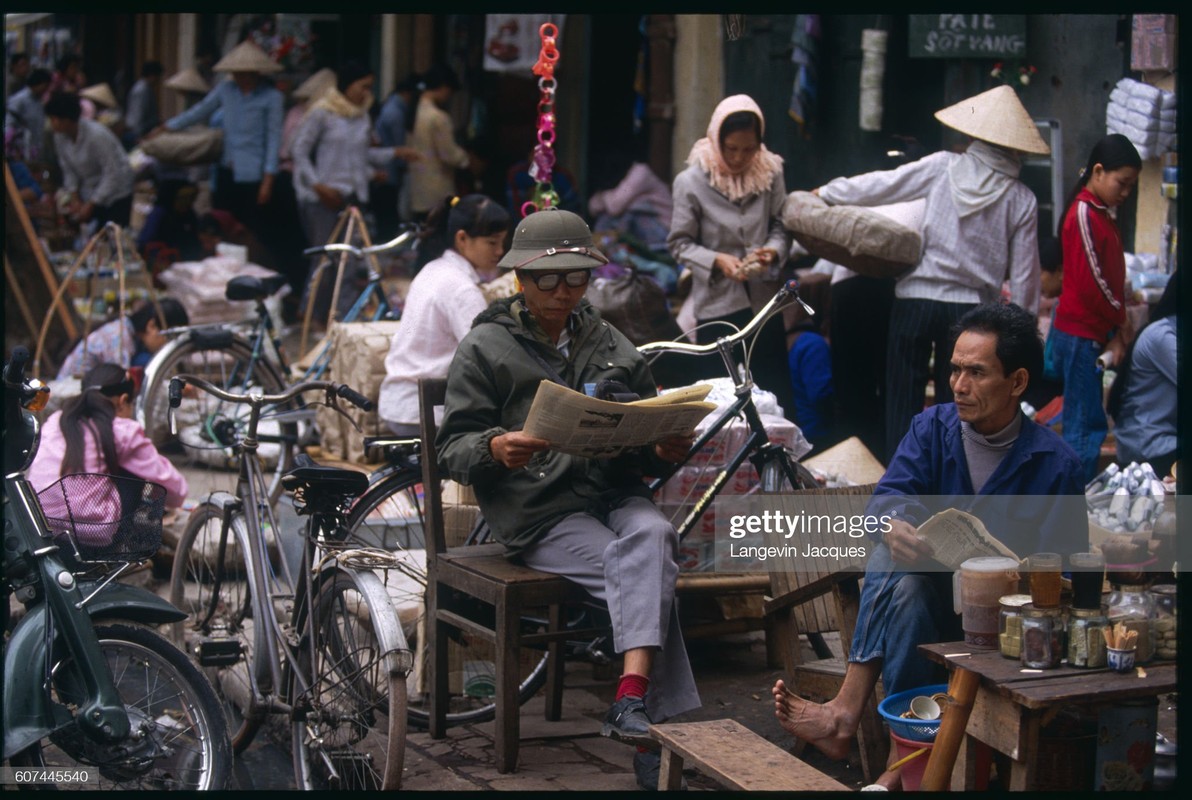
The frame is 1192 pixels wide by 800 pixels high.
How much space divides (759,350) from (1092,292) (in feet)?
4.80

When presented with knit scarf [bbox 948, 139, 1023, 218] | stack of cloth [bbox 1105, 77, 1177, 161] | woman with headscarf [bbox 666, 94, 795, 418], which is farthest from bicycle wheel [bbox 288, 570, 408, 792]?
stack of cloth [bbox 1105, 77, 1177, 161]

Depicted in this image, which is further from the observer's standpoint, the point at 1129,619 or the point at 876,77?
the point at 876,77

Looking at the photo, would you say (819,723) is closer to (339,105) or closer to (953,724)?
(953,724)

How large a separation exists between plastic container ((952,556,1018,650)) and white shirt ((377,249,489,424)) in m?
2.55

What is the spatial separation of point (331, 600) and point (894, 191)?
3.25m

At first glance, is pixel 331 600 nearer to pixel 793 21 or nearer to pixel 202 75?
pixel 793 21

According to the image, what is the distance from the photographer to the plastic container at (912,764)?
158 inches

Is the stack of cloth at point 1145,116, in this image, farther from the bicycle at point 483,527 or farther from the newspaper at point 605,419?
the newspaper at point 605,419

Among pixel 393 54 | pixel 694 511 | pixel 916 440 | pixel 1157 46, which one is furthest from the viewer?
pixel 393 54

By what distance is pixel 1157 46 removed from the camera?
6.81 metres

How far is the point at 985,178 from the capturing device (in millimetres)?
6414

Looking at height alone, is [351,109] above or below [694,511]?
above

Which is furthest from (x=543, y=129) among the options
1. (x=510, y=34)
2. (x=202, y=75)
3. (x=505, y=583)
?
(x=202, y=75)

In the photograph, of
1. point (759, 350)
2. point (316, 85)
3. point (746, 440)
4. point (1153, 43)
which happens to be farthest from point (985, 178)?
point (316, 85)
